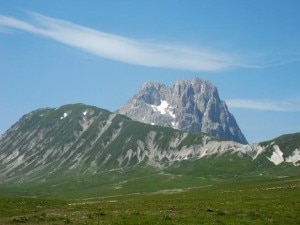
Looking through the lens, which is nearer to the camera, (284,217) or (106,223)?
(106,223)

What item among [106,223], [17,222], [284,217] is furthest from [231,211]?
[17,222]

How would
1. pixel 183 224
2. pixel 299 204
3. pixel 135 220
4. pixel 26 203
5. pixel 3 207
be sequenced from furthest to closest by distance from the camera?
1. pixel 26 203
2. pixel 3 207
3. pixel 299 204
4. pixel 135 220
5. pixel 183 224

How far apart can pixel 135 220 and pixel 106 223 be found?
10.7 feet

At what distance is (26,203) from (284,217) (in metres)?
43.1

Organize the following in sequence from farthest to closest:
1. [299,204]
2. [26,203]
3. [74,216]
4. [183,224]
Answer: [26,203] < [299,204] < [74,216] < [183,224]

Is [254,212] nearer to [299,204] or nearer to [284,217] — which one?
A: [284,217]

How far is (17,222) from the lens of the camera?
148 ft

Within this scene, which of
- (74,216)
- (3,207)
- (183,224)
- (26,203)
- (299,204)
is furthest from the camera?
(26,203)

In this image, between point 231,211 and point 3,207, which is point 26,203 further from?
point 231,211

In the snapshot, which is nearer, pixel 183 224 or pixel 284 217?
pixel 183 224

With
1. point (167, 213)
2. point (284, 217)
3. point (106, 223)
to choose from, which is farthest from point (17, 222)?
point (284, 217)

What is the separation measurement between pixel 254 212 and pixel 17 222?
1007 inches

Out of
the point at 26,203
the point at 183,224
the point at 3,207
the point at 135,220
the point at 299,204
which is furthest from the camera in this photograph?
the point at 26,203

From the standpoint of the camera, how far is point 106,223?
1668 inches
